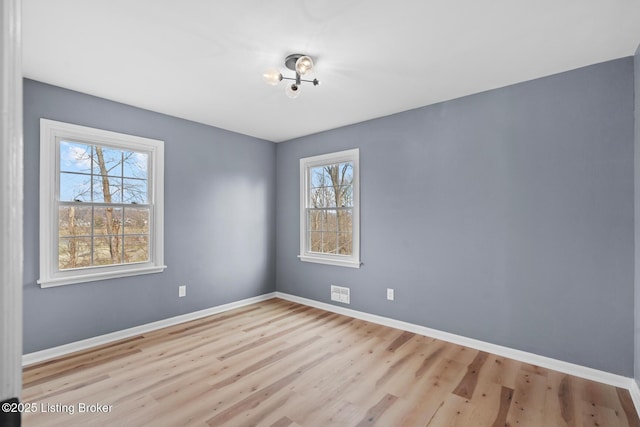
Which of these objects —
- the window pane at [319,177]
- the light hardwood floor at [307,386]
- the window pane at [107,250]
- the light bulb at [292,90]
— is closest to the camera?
the light hardwood floor at [307,386]

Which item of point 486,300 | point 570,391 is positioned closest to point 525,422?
point 570,391

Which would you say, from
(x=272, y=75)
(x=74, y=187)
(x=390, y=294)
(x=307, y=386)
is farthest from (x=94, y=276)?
(x=390, y=294)

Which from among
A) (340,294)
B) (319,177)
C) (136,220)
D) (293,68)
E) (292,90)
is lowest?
(340,294)

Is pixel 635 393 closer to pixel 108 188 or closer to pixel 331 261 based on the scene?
pixel 331 261

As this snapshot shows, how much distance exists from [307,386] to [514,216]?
7.71 feet

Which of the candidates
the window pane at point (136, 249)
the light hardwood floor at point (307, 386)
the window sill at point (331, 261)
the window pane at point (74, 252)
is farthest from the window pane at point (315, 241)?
the window pane at point (74, 252)

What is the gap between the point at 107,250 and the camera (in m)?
3.29

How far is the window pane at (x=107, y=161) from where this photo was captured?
322 centimetres

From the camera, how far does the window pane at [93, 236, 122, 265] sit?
10.5 ft

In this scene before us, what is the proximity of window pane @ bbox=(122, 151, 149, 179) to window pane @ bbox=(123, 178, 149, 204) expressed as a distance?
66 millimetres

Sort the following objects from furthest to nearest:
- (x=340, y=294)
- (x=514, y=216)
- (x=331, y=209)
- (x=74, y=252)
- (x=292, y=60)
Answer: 1. (x=331, y=209)
2. (x=340, y=294)
3. (x=74, y=252)
4. (x=514, y=216)
5. (x=292, y=60)

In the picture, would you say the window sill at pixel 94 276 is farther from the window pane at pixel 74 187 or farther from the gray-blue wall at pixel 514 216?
the gray-blue wall at pixel 514 216

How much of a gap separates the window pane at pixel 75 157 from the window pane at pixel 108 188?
5.4 inches

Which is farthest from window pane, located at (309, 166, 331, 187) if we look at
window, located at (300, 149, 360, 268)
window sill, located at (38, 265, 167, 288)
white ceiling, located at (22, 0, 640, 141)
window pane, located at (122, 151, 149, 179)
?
window sill, located at (38, 265, 167, 288)
